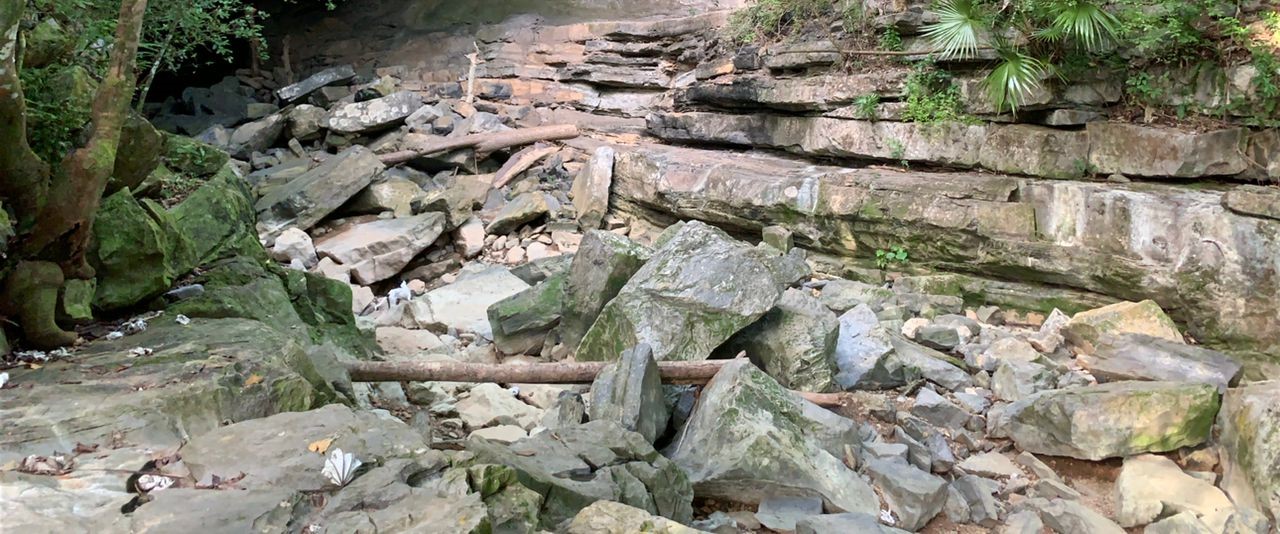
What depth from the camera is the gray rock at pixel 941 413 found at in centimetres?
484

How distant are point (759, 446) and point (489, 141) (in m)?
8.44

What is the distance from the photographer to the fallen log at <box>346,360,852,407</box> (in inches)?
173

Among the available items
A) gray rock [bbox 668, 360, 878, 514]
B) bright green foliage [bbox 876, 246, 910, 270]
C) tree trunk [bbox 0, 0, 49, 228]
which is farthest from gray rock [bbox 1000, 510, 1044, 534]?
tree trunk [bbox 0, 0, 49, 228]

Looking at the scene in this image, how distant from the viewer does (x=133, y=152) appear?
4.18 metres

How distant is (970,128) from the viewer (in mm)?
7398

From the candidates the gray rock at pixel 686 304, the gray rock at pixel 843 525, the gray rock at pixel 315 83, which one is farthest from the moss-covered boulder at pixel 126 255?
the gray rock at pixel 315 83

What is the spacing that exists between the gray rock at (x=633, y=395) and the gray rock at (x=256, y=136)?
32.4 ft

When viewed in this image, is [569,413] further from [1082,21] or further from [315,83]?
[315,83]

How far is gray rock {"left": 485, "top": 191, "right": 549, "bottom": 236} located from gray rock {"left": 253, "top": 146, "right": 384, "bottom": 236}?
1818 millimetres

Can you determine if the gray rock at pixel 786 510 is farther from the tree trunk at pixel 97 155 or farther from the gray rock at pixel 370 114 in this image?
the gray rock at pixel 370 114

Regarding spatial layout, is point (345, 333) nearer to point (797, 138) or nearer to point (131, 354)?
point (131, 354)

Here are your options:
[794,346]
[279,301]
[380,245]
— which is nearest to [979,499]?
[794,346]

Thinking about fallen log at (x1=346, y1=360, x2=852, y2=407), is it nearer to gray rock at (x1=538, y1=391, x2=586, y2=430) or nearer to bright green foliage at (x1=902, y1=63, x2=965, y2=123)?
gray rock at (x1=538, y1=391, x2=586, y2=430)

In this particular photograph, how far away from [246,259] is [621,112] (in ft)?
24.1
